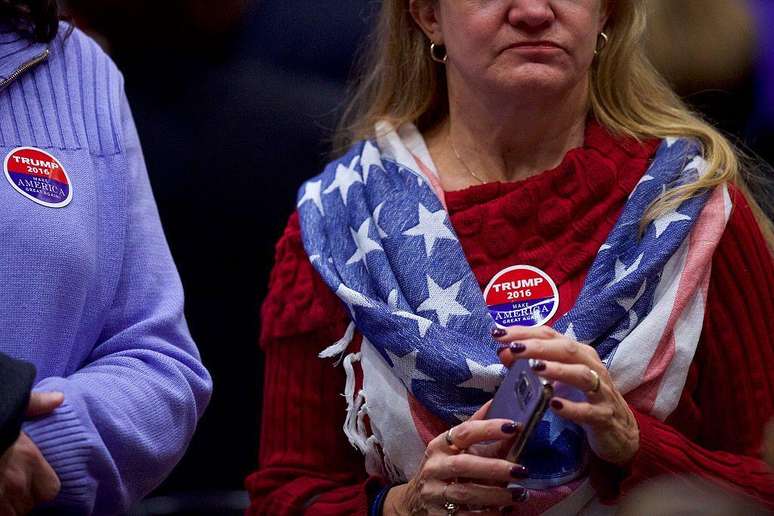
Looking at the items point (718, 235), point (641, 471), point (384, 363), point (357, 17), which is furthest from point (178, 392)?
point (357, 17)

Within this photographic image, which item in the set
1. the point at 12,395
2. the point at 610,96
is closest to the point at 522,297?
the point at 610,96

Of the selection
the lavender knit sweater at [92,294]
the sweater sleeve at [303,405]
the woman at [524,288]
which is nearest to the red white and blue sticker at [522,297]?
the woman at [524,288]

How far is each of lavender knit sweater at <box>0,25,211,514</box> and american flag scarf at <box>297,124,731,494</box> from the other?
0.38 metres

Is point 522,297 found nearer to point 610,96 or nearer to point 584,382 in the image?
point 584,382

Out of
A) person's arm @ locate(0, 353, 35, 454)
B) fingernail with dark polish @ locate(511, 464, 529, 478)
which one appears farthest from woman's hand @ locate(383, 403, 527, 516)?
person's arm @ locate(0, 353, 35, 454)

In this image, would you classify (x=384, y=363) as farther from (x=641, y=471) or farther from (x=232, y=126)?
(x=232, y=126)

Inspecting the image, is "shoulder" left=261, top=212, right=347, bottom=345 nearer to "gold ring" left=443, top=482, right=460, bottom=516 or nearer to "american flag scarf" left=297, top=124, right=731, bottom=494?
"american flag scarf" left=297, top=124, right=731, bottom=494

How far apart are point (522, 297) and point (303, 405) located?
473mm

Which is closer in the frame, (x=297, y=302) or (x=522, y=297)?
(x=522, y=297)

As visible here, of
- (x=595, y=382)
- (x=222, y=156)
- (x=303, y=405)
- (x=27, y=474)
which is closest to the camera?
(x=27, y=474)

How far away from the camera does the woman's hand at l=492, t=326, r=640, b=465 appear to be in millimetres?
1957

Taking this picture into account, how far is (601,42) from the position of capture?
2.57m

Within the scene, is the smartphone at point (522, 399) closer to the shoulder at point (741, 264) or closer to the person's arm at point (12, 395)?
the shoulder at point (741, 264)

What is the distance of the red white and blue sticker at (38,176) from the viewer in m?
1.94
